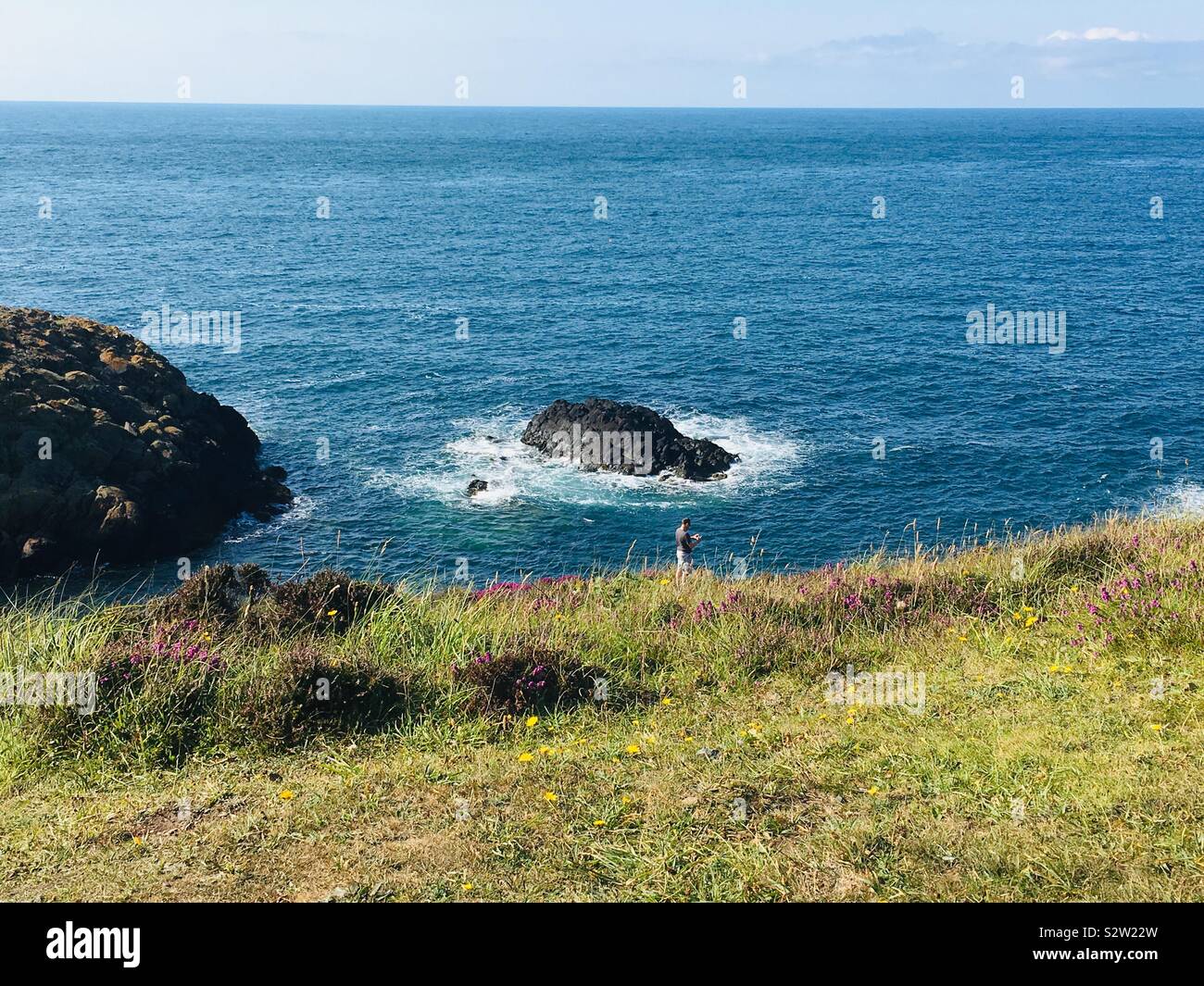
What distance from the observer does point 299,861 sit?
9.22 meters

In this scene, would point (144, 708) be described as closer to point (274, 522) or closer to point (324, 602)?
point (324, 602)

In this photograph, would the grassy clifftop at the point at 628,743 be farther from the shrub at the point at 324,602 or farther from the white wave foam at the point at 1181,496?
the white wave foam at the point at 1181,496

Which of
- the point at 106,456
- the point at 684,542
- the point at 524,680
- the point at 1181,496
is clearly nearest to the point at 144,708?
the point at 524,680

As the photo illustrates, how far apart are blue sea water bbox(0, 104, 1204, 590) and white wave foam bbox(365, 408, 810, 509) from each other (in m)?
0.18

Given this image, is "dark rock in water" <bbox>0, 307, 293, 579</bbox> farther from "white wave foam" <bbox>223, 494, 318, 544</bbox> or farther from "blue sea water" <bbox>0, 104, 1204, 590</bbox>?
"blue sea water" <bbox>0, 104, 1204, 590</bbox>

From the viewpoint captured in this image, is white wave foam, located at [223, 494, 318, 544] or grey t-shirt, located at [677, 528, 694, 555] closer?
grey t-shirt, located at [677, 528, 694, 555]

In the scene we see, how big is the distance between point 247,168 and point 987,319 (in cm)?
14975

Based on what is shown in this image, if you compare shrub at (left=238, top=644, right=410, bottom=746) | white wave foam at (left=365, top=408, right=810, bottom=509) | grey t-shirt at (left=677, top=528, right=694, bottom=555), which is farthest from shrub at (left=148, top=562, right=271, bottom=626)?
white wave foam at (left=365, top=408, right=810, bottom=509)

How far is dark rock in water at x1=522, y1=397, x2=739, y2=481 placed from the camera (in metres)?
47.1

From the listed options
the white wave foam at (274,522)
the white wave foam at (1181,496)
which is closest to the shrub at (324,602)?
the white wave foam at (274,522)

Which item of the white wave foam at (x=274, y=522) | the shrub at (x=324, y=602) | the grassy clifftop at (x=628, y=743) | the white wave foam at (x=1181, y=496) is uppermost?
the shrub at (x=324, y=602)

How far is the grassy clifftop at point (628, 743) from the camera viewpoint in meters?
8.89

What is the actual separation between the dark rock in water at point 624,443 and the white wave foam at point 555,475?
0.60 meters

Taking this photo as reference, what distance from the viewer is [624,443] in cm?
4844
